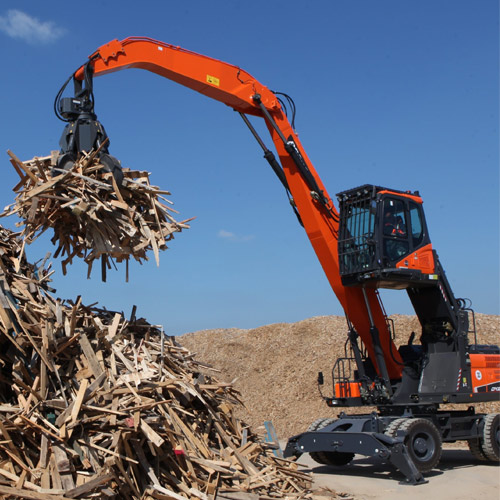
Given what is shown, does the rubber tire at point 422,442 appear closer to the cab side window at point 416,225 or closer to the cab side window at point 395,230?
the cab side window at point 395,230

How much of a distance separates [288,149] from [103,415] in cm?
649

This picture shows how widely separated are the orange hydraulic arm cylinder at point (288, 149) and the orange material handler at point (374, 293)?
0.7 inches

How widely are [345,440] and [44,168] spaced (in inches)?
246

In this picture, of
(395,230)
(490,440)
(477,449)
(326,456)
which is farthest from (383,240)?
(477,449)

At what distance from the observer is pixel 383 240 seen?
11.2 meters

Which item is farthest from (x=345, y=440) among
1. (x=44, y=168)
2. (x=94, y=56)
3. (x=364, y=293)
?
(x=94, y=56)

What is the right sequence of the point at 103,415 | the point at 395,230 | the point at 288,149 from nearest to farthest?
the point at 103,415 < the point at 395,230 < the point at 288,149

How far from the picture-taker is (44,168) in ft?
29.7

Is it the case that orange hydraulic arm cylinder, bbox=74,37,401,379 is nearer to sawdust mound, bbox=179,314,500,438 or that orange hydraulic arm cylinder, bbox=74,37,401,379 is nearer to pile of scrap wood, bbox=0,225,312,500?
pile of scrap wood, bbox=0,225,312,500

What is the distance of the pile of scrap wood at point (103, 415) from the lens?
7227 mm

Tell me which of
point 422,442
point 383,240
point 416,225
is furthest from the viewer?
point 416,225

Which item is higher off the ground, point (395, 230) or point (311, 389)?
point (395, 230)

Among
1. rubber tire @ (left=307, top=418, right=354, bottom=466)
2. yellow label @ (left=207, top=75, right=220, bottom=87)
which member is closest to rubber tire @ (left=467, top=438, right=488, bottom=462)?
rubber tire @ (left=307, top=418, right=354, bottom=466)

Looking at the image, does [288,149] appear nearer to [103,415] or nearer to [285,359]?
[103,415]
